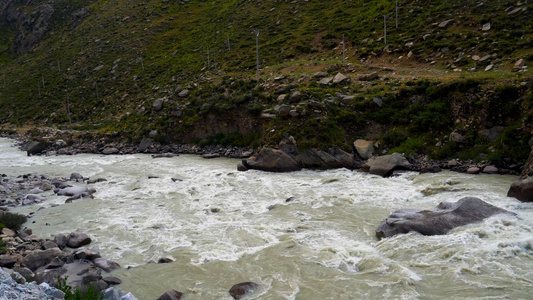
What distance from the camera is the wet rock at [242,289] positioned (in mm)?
9137

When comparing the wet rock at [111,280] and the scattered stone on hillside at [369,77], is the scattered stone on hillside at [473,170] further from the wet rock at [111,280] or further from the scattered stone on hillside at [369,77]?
the wet rock at [111,280]

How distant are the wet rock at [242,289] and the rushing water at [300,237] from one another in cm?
20

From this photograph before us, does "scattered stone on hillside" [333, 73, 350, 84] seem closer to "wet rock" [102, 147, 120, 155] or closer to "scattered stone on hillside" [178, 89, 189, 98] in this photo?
"scattered stone on hillside" [178, 89, 189, 98]

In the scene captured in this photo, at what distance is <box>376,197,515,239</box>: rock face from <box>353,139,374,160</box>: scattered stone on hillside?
30.2ft

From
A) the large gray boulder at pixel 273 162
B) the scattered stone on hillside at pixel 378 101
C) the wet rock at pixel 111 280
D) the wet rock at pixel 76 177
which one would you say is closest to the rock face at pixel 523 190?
the large gray boulder at pixel 273 162

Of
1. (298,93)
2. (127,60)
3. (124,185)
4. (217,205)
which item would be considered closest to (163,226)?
(217,205)

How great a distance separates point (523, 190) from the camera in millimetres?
13547

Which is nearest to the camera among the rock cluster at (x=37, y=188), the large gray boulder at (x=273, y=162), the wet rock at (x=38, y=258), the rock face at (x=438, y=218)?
the wet rock at (x=38, y=258)

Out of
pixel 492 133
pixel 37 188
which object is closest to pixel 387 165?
pixel 492 133

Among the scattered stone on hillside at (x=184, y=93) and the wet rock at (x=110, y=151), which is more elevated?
the scattered stone on hillside at (x=184, y=93)

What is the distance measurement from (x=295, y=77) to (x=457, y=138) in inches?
542

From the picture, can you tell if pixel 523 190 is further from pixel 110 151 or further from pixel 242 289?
pixel 110 151

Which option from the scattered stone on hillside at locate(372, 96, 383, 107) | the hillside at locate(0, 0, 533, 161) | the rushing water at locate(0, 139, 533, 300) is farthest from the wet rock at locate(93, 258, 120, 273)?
the scattered stone on hillside at locate(372, 96, 383, 107)

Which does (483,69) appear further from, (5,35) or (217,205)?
(5,35)
